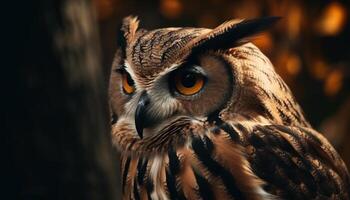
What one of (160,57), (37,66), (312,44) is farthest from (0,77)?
(312,44)

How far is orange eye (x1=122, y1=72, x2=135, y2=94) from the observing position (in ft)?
11.9

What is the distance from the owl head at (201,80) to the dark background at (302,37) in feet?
7.00

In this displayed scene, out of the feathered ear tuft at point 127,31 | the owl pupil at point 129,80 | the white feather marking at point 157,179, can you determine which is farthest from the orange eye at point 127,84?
the white feather marking at point 157,179

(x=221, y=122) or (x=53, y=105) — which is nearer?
(x=221, y=122)

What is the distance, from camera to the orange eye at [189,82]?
137 inches

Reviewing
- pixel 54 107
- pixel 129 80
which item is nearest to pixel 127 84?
pixel 129 80

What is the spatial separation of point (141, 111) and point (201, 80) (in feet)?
0.82

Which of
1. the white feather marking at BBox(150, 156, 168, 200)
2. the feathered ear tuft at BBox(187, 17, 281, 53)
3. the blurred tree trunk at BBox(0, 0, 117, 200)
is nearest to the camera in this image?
the feathered ear tuft at BBox(187, 17, 281, 53)

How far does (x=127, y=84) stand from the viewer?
12.1ft

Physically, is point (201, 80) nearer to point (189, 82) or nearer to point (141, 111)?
point (189, 82)

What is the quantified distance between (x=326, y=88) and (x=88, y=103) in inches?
75.7

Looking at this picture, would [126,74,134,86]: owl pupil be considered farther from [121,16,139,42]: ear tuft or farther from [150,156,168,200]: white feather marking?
[150,156,168,200]: white feather marking

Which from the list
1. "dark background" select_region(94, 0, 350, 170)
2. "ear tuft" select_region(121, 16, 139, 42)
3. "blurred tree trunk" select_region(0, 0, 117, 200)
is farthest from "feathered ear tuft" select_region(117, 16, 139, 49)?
"dark background" select_region(94, 0, 350, 170)

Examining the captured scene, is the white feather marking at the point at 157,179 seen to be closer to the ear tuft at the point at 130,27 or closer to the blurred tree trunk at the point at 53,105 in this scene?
the ear tuft at the point at 130,27
